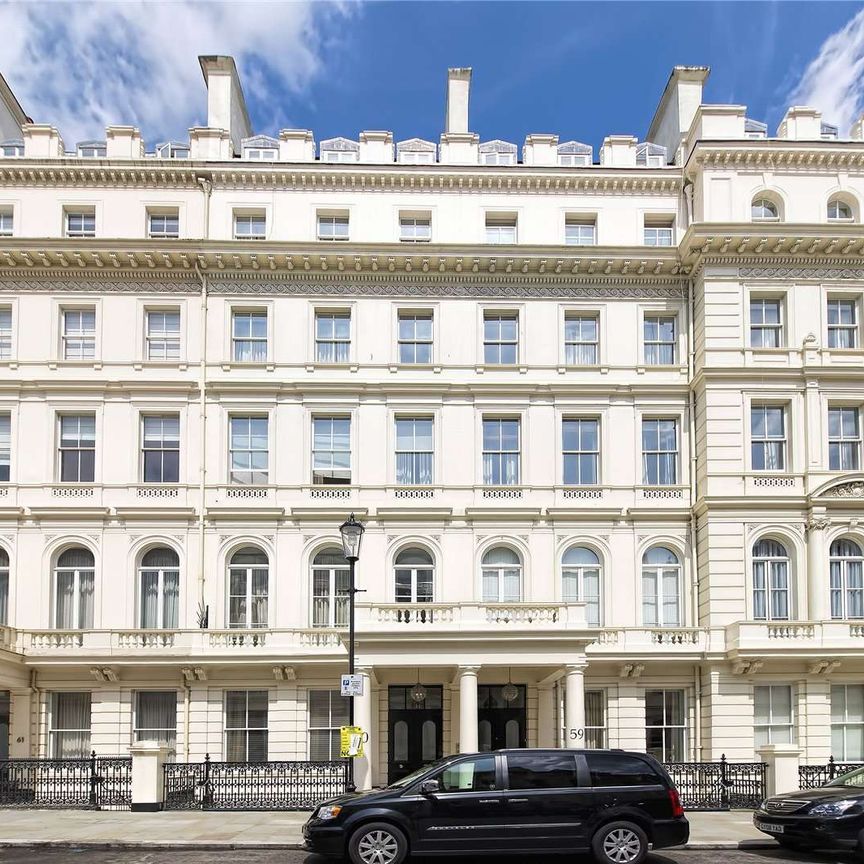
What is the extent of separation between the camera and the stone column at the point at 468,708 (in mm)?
25031

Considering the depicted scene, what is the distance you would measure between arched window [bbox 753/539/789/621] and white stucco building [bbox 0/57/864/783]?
0.27 feet

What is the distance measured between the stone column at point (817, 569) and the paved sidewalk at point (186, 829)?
22.5 feet

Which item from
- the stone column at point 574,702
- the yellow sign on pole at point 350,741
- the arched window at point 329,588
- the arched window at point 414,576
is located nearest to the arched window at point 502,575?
the arched window at point 414,576

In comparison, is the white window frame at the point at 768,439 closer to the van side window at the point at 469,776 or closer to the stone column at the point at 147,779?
the van side window at the point at 469,776

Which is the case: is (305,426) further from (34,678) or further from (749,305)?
(749,305)

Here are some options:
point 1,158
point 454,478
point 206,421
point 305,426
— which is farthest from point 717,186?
point 1,158

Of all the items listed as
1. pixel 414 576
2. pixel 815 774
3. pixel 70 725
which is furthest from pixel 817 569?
pixel 70 725

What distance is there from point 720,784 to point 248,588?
1357 cm

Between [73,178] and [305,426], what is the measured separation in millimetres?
10105

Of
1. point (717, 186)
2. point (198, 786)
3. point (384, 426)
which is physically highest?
point (717, 186)

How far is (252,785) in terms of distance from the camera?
24.2 m

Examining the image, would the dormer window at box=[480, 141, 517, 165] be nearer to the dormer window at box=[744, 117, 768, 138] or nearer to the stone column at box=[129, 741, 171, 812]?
the dormer window at box=[744, 117, 768, 138]

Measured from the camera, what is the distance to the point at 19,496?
2947 centimetres

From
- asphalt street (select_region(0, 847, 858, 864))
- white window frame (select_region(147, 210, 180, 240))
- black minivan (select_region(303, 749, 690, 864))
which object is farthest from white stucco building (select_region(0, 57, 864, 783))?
black minivan (select_region(303, 749, 690, 864))
